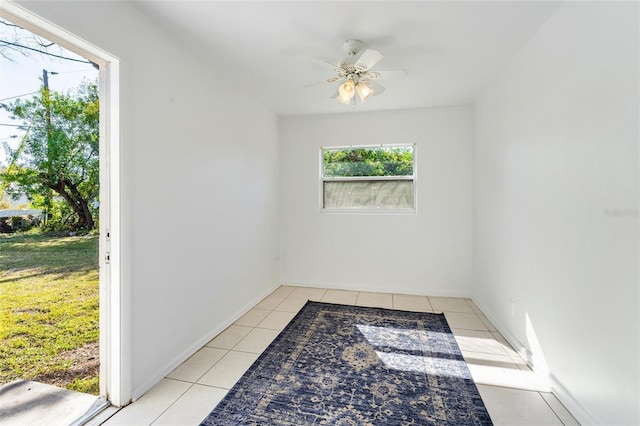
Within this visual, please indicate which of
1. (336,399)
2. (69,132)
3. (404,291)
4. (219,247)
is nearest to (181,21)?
(69,132)

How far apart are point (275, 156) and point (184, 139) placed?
6.19ft

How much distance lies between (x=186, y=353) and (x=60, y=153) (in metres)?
1.63

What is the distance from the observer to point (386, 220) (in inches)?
152

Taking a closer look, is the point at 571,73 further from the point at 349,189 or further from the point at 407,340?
the point at 349,189

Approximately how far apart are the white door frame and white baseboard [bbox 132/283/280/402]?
0.12 meters

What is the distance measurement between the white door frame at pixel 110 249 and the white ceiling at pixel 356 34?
609mm

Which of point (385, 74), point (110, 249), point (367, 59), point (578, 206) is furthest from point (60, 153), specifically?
point (578, 206)

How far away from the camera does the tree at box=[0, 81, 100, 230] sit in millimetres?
1319

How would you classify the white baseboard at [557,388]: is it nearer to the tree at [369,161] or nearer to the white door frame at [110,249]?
the tree at [369,161]

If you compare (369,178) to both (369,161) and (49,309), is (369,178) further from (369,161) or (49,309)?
(49,309)

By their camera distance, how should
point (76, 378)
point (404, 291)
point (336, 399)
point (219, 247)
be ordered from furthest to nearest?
point (404, 291) → point (219, 247) → point (336, 399) → point (76, 378)

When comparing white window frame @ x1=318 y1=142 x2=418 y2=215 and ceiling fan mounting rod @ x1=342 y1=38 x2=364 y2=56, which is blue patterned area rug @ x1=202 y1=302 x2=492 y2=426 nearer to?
white window frame @ x1=318 y1=142 x2=418 y2=215

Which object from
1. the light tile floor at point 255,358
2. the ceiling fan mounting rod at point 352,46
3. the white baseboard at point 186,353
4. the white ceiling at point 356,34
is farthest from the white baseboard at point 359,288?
the ceiling fan mounting rod at point 352,46

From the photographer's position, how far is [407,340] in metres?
2.50
